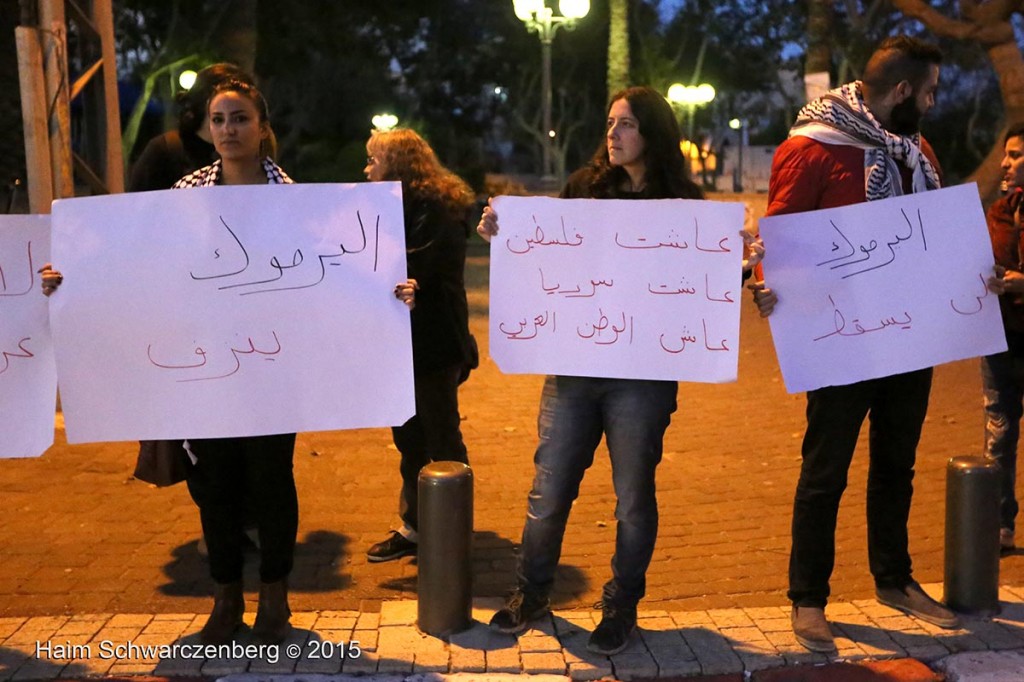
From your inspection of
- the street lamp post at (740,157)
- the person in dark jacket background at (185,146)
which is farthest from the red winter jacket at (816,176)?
the street lamp post at (740,157)

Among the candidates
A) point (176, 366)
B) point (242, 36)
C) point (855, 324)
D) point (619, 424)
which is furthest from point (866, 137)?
point (242, 36)

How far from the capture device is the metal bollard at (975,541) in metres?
4.20

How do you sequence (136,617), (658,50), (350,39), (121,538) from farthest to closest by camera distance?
(658,50) → (350,39) → (121,538) → (136,617)

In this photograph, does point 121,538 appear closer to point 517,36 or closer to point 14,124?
point 14,124

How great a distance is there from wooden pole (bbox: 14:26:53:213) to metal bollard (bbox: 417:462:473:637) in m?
4.09

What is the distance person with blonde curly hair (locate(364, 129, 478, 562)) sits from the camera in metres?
4.61

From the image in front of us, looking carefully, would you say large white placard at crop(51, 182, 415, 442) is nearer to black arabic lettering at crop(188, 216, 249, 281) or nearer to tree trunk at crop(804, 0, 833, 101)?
black arabic lettering at crop(188, 216, 249, 281)

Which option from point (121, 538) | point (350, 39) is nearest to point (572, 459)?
point (121, 538)

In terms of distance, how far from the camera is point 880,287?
155 inches

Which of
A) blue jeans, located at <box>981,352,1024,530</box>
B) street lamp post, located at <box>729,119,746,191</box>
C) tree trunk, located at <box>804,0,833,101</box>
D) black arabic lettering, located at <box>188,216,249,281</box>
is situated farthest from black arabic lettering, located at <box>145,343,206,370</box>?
street lamp post, located at <box>729,119,746,191</box>

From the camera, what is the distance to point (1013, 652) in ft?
12.8

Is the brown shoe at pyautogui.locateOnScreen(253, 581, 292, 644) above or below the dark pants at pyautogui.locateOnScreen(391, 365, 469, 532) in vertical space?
below

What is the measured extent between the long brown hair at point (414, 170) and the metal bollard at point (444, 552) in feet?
4.13

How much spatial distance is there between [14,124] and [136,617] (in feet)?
50.8
